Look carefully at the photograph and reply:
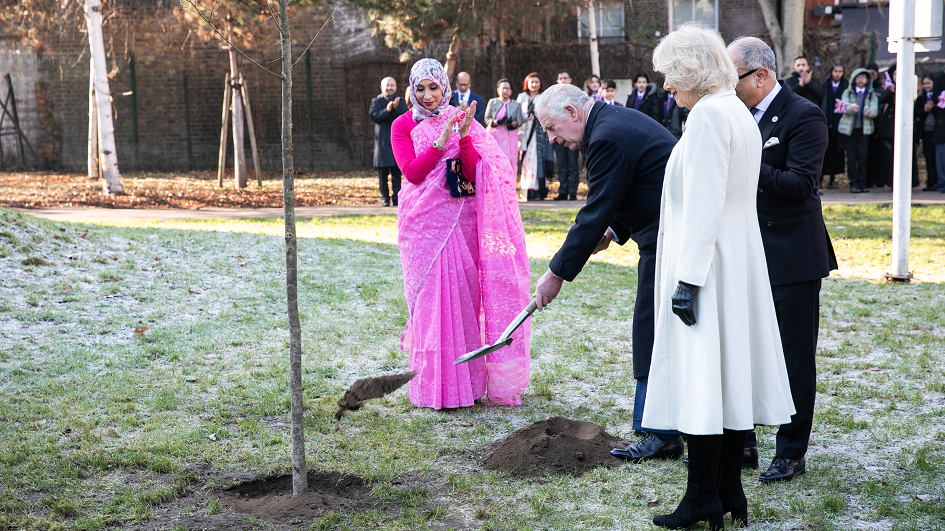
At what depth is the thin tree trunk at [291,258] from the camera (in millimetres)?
3180

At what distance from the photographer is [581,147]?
12.5 ft

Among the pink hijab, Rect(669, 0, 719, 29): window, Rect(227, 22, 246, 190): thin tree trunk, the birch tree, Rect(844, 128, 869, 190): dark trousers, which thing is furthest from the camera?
Rect(669, 0, 719, 29): window

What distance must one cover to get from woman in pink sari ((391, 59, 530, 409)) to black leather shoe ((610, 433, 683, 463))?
95 cm

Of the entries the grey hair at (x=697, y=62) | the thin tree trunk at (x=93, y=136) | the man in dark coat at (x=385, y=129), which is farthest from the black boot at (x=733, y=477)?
the thin tree trunk at (x=93, y=136)

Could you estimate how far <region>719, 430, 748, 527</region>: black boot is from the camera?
10.0 feet

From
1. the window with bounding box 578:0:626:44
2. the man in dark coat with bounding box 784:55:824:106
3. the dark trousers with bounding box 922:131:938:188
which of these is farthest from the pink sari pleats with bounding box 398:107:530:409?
the window with bounding box 578:0:626:44

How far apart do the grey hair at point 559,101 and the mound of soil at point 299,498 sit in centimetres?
185

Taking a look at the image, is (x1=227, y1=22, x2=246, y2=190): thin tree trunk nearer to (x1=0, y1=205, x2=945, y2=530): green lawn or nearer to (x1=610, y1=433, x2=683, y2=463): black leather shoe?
(x1=0, y1=205, x2=945, y2=530): green lawn

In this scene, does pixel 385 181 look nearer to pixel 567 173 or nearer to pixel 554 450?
pixel 567 173

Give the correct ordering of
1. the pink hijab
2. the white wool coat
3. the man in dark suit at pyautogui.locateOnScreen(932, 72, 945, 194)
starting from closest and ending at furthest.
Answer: the white wool coat, the pink hijab, the man in dark suit at pyautogui.locateOnScreen(932, 72, 945, 194)

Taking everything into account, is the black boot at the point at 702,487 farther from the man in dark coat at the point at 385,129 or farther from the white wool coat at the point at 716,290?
the man in dark coat at the point at 385,129

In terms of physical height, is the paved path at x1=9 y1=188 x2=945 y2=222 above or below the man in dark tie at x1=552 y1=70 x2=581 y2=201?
below

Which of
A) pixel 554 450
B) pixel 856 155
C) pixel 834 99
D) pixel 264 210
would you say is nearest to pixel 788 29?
pixel 834 99

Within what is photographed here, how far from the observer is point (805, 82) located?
12.5 metres
